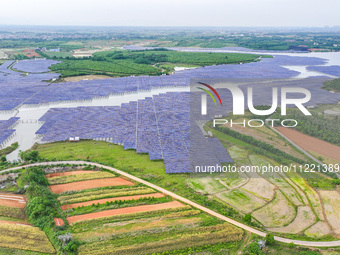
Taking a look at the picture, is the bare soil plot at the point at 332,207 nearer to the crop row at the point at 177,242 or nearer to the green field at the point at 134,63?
the crop row at the point at 177,242

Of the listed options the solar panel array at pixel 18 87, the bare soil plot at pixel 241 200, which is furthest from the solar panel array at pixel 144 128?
the solar panel array at pixel 18 87

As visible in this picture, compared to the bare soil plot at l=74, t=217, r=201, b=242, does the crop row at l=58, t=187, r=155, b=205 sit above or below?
above

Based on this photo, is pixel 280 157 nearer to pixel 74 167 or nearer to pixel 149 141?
pixel 149 141

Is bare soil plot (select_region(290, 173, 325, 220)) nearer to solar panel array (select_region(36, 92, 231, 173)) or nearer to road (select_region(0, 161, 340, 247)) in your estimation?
road (select_region(0, 161, 340, 247))

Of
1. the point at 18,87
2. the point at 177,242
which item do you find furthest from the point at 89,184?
the point at 18,87

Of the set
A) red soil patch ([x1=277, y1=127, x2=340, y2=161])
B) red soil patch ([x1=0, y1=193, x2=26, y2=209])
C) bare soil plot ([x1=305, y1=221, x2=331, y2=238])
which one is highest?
red soil patch ([x1=277, y1=127, x2=340, y2=161])

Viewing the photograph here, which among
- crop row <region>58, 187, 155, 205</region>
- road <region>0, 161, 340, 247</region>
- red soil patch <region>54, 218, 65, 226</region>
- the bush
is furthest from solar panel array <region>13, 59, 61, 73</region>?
the bush

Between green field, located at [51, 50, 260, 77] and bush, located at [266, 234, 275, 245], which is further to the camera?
green field, located at [51, 50, 260, 77]

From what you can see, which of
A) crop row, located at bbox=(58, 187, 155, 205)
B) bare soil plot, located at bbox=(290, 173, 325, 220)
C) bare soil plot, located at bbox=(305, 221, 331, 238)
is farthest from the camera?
crop row, located at bbox=(58, 187, 155, 205)
